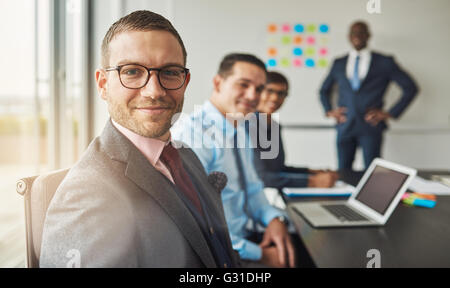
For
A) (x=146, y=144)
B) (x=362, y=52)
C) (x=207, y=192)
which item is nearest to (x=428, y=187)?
(x=362, y=52)

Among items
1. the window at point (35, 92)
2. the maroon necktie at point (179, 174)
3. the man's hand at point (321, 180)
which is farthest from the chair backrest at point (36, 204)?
the man's hand at point (321, 180)

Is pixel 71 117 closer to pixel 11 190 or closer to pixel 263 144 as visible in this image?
pixel 11 190

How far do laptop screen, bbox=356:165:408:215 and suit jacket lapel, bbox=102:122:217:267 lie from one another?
2.15 ft

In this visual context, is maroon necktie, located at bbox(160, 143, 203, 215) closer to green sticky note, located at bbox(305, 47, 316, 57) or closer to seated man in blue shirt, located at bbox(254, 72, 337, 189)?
Result: seated man in blue shirt, located at bbox(254, 72, 337, 189)

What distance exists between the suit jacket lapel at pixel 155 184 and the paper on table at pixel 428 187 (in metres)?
1.10

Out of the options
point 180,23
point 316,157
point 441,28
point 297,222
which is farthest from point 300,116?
point 180,23

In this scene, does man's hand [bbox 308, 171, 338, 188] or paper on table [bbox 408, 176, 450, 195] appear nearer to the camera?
paper on table [bbox 408, 176, 450, 195]

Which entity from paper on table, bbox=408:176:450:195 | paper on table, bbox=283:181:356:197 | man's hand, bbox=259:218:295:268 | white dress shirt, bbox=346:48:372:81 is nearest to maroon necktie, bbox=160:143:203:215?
man's hand, bbox=259:218:295:268

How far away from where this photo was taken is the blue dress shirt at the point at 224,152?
0.47 meters

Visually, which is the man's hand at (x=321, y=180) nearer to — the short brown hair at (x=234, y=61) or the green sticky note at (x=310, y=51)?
the green sticky note at (x=310, y=51)

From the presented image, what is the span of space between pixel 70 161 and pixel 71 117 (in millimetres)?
56

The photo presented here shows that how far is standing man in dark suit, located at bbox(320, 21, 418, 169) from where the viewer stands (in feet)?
4.62

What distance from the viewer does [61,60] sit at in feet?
1.25
